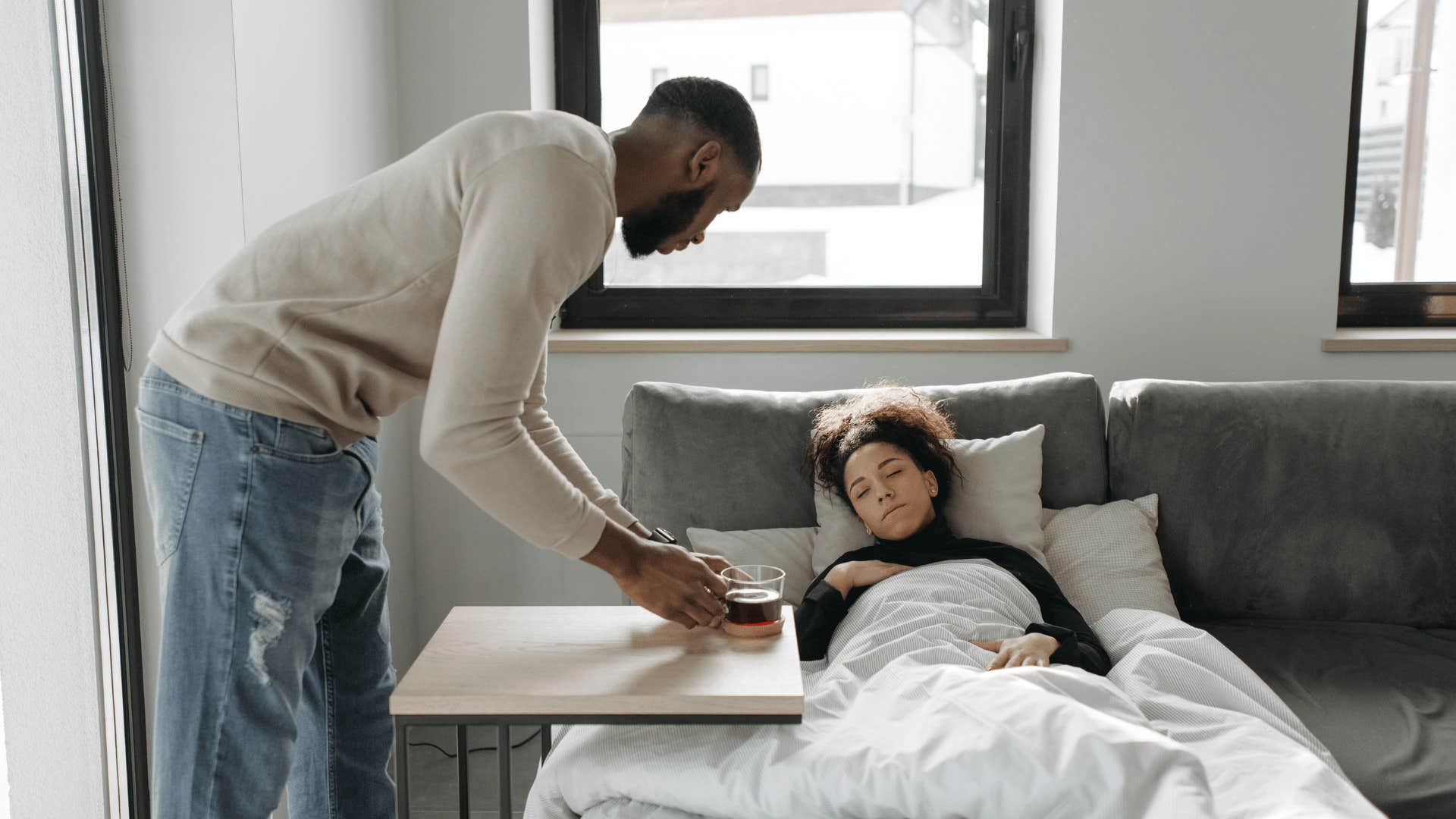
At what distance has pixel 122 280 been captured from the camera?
5.66ft

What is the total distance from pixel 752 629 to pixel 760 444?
0.79m

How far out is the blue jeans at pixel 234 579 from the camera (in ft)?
3.92

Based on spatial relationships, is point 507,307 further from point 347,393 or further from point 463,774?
point 463,774

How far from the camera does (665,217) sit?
1.28 m

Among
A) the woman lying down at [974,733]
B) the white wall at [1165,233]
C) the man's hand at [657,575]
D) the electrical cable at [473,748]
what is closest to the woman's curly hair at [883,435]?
the woman lying down at [974,733]

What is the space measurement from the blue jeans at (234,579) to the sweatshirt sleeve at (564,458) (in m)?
0.27

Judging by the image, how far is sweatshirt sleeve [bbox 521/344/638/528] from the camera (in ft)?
4.70

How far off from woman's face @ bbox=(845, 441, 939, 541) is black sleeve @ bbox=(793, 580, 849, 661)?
18 centimetres

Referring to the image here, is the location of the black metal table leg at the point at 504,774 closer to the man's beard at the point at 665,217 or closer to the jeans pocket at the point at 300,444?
the jeans pocket at the point at 300,444

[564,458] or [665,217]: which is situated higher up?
[665,217]

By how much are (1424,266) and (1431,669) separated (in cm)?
134

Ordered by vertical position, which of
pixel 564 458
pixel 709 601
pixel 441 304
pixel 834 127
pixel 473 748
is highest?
pixel 834 127

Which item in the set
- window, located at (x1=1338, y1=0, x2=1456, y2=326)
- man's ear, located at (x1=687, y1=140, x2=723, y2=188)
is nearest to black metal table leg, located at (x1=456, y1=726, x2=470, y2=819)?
man's ear, located at (x1=687, y1=140, x2=723, y2=188)

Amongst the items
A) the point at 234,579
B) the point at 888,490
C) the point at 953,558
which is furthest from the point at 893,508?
the point at 234,579
